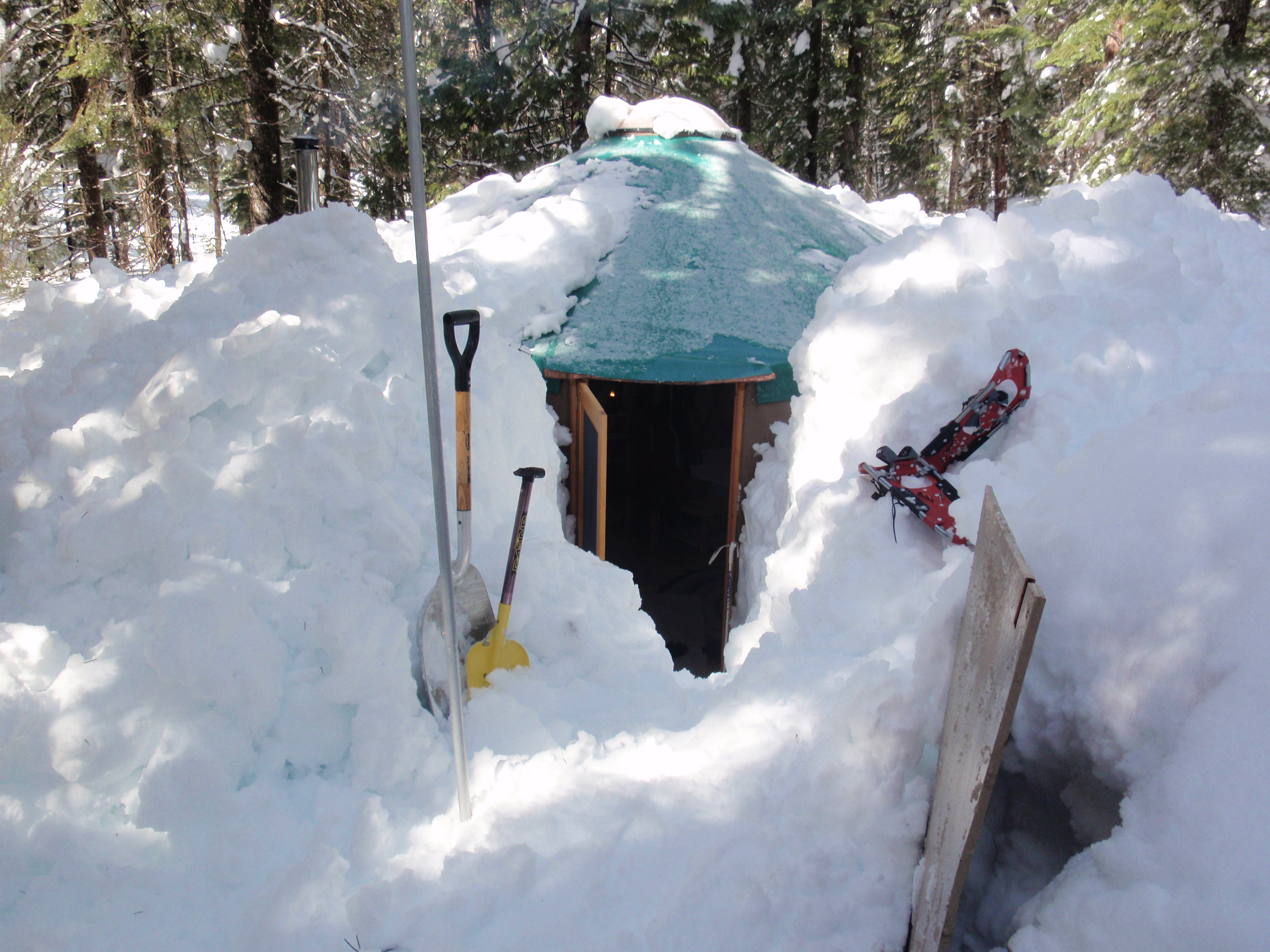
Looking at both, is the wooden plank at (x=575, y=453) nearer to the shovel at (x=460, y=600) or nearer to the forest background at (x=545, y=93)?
the shovel at (x=460, y=600)

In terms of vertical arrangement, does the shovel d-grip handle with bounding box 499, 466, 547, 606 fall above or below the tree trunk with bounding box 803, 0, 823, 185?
below

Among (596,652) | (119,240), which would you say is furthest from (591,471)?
(119,240)

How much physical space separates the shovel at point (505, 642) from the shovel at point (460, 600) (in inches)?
2.0

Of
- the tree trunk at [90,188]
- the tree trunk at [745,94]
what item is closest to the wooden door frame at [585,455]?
the tree trunk at [745,94]

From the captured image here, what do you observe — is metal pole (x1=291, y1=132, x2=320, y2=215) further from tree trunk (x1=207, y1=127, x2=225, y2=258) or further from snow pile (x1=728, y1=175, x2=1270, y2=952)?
tree trunk (x1=207, y1=127, x2=225, y2=258)

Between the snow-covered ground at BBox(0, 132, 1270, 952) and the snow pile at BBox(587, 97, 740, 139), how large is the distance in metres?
3.21

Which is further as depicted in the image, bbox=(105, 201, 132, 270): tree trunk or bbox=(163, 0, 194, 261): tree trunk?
bbox=(105, 201, 132, 270): tree trunk

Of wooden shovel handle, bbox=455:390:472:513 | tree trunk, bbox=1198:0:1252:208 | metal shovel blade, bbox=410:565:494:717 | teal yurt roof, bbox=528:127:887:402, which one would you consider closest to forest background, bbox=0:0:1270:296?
tree trunk, bbox=1198:0:1252:208

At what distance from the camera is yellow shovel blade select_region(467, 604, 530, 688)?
2500mm

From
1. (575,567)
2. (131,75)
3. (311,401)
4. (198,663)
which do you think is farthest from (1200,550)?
(131,75)

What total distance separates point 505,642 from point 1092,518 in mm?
1741

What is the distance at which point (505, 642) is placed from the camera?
101 inches

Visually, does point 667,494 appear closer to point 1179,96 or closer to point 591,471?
point 591,471

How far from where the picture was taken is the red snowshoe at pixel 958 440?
9.47ft
